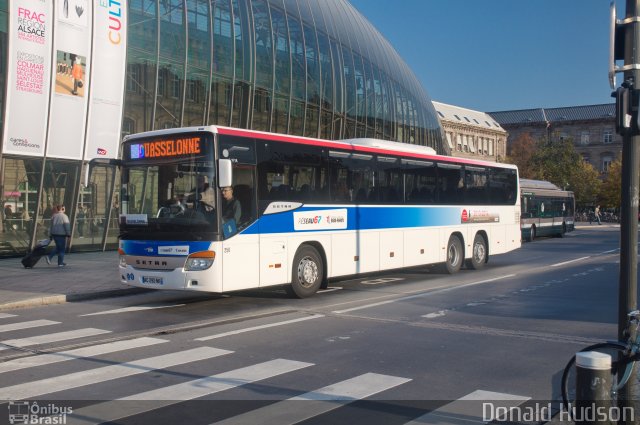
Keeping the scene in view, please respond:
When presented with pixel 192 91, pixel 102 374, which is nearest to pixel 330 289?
pixel 102 374

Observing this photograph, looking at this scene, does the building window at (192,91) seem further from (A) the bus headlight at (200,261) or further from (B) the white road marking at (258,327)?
(B) the white road marking at (258,327)

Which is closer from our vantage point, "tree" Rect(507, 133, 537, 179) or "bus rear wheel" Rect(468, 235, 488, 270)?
"bus rear wheel" Rect(468, 235, 488, 270)

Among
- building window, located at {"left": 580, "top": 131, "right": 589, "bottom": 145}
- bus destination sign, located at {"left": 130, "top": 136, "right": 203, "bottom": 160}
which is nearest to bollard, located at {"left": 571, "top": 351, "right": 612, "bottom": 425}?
bus destination sign, located at {"left": 130, "top": 136, "right": 203, "bottom": 160}

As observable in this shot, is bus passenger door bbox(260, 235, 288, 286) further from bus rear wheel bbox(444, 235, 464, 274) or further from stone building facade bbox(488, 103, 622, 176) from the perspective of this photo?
stone building facade bbox(488, 103, 622, 176)

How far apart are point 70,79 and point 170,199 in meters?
13.2

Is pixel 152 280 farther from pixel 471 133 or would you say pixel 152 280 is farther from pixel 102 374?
pixel 471 133

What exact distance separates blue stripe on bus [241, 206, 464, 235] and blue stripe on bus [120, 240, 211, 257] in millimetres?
894

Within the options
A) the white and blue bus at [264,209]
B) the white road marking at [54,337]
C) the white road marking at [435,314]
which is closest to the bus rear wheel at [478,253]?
the white and blue bus at [264,209]

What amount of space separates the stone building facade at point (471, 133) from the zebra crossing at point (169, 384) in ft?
304

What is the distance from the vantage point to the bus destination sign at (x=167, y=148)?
39.1ft

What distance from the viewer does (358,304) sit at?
12.8 meters

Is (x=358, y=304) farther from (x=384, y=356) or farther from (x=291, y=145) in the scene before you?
(x=384, y=356)

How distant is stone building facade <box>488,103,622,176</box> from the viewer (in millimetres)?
111688

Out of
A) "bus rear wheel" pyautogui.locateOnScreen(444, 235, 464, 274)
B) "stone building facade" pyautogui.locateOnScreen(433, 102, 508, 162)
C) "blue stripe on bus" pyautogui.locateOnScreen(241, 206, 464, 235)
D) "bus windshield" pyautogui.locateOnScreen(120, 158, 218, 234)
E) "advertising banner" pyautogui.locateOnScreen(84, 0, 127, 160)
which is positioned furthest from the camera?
"stone building facade" pyautogui.locateOnScreen(433, 102, 508, 162)
